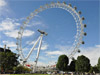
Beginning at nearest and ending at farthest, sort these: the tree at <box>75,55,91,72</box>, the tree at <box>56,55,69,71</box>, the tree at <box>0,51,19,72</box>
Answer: the tree at <box>75,55,91,72</box> < the tree at <box>0,51,19,72</box> < the tree at <box>56,55,69,71</box>

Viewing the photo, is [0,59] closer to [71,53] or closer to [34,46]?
[34,46]

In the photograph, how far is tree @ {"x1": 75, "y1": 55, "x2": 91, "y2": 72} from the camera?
62625 mm

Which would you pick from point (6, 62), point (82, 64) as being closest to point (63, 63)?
point (82, 64)

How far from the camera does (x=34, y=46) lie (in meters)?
61.3

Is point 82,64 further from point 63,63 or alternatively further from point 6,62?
point 6,62

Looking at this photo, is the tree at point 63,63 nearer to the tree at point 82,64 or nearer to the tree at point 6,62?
the tree at point 82,64

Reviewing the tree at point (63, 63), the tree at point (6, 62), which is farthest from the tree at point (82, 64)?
the tree at point (6, 62)

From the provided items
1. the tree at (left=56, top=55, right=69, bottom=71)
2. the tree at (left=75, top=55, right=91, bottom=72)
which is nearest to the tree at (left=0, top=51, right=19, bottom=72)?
the tree at (left=56, top=55, right=69, bottom=71)

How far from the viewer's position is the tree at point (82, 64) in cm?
6262

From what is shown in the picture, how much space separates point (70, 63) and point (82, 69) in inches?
313

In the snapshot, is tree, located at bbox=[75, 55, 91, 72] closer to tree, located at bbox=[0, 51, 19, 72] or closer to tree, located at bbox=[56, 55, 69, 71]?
tree, located at bbox=[56, 55, 69, 71]

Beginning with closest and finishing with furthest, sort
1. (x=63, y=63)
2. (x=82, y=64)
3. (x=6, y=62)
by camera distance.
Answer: (x=82, y=64) → (x=6, y=62) → (x=63, y=63)

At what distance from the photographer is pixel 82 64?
63.2 meters

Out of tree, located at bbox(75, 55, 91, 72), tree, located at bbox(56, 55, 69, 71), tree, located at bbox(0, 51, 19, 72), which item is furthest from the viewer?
tree, located at bbox(56, 55, 69, 71)
